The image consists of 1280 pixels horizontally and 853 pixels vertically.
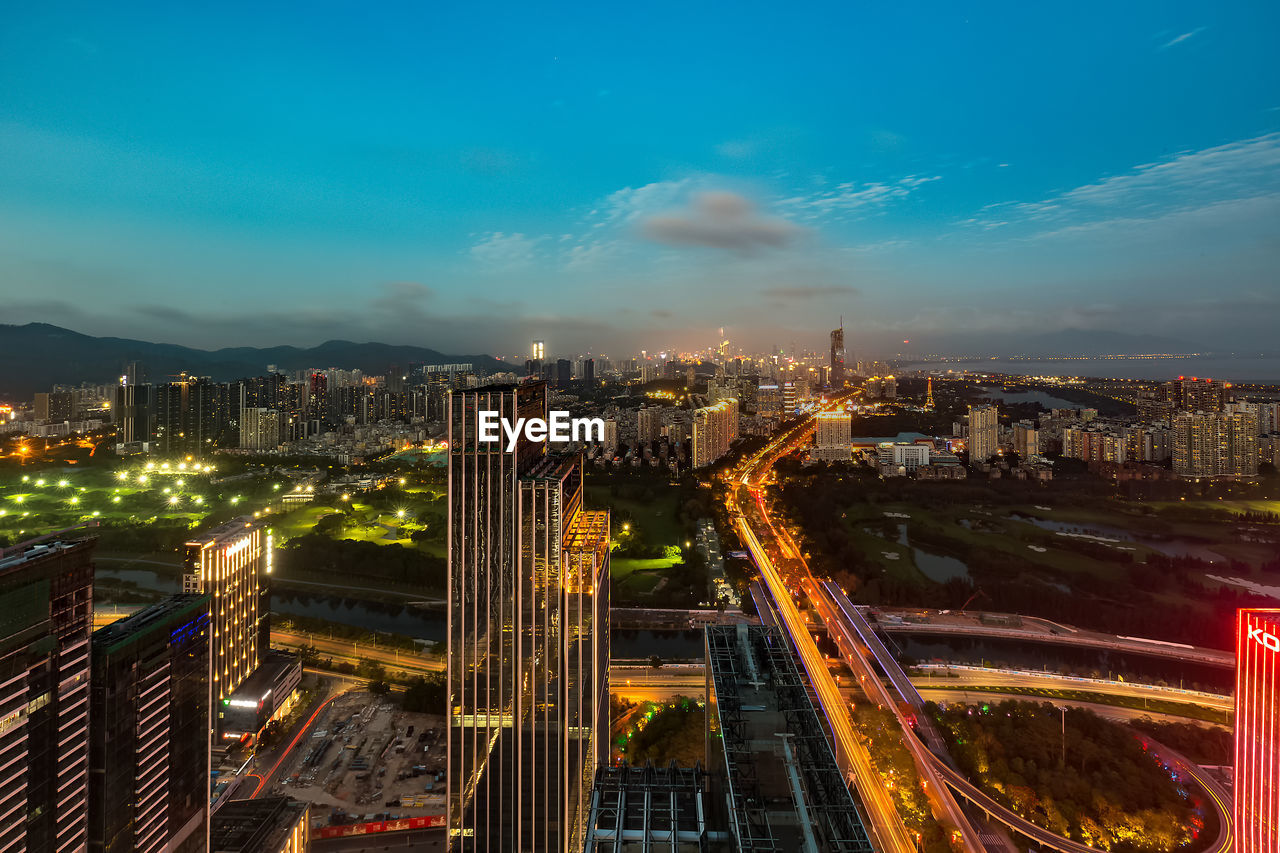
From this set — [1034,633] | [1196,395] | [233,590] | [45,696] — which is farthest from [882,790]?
[1196,395]

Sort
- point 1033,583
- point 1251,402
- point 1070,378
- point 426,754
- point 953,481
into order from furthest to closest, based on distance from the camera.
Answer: point 1070,378 < point 1251,402 < point 953,481 < point 1033,583 < point 426,754

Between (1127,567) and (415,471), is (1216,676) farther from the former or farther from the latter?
(415,471)

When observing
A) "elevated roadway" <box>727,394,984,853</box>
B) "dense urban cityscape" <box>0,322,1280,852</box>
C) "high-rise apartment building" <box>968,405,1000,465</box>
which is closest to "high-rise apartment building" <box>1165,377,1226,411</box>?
"dense urban cityscape" <box>0,322,1280,852</box>

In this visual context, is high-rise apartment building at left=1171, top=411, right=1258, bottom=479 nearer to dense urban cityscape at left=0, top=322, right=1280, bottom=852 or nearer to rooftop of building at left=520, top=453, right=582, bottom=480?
dense urban cityscape at left=0, top=322, right=1280, bottom=852

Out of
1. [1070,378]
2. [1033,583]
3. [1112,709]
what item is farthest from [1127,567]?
[1070,378]

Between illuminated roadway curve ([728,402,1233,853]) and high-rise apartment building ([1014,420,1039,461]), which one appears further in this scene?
high-rise apartment building ([1014,420,1039,461])

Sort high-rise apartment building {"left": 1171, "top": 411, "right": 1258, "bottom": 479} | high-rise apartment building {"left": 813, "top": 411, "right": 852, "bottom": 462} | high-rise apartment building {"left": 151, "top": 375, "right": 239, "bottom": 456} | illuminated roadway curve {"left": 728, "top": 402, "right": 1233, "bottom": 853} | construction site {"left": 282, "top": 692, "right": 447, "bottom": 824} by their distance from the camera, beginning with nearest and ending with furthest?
illuminated roadway curve {"left": 728, "top": 402, "right": 1233, "bottom": 853}, construction site {"left": 282, "top": 692, "right": 447, "bottom": 824}, high-rise apartment building {"left": 1171, "top": 411, "right": 1258, "bottom": 479}, high-rise apartment building {"left": 151, "top": 375, "right": 239, "bottom": 456}, high-rise apartment building {"left": 813, "top": 411, "right": 852, "bottom": 462}
